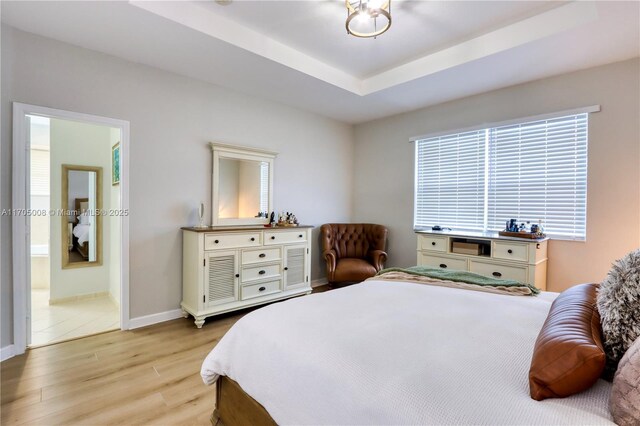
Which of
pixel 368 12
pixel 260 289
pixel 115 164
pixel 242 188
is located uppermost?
pixel 368 12

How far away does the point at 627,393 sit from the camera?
77 centimetres

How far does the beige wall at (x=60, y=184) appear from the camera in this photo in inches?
148

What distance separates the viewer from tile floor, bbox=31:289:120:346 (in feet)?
9.41

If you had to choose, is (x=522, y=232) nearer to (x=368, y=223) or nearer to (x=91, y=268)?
(x=368, y=223)

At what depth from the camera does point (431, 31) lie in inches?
106

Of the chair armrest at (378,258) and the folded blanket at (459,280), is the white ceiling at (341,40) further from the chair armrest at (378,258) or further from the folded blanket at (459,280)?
the chair armrest at (378,258)

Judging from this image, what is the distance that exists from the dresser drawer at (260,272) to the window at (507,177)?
2088mm

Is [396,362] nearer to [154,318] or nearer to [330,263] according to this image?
[154,318]

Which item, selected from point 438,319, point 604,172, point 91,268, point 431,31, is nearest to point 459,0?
point 431,31

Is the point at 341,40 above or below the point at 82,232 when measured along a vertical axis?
above

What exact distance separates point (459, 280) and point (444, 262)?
140 cm

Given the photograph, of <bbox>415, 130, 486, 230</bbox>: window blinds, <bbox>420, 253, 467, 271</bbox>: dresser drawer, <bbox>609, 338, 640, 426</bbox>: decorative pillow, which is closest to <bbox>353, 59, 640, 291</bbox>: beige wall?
<bbox>415, 130, 486, 230</bbox>: window blinds

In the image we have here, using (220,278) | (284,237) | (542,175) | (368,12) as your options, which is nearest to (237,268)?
(220,278)

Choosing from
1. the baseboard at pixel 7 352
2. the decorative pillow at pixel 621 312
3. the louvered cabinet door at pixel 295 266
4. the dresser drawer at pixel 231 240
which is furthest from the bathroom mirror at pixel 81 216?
the decorative pillow at pixel 621 312
